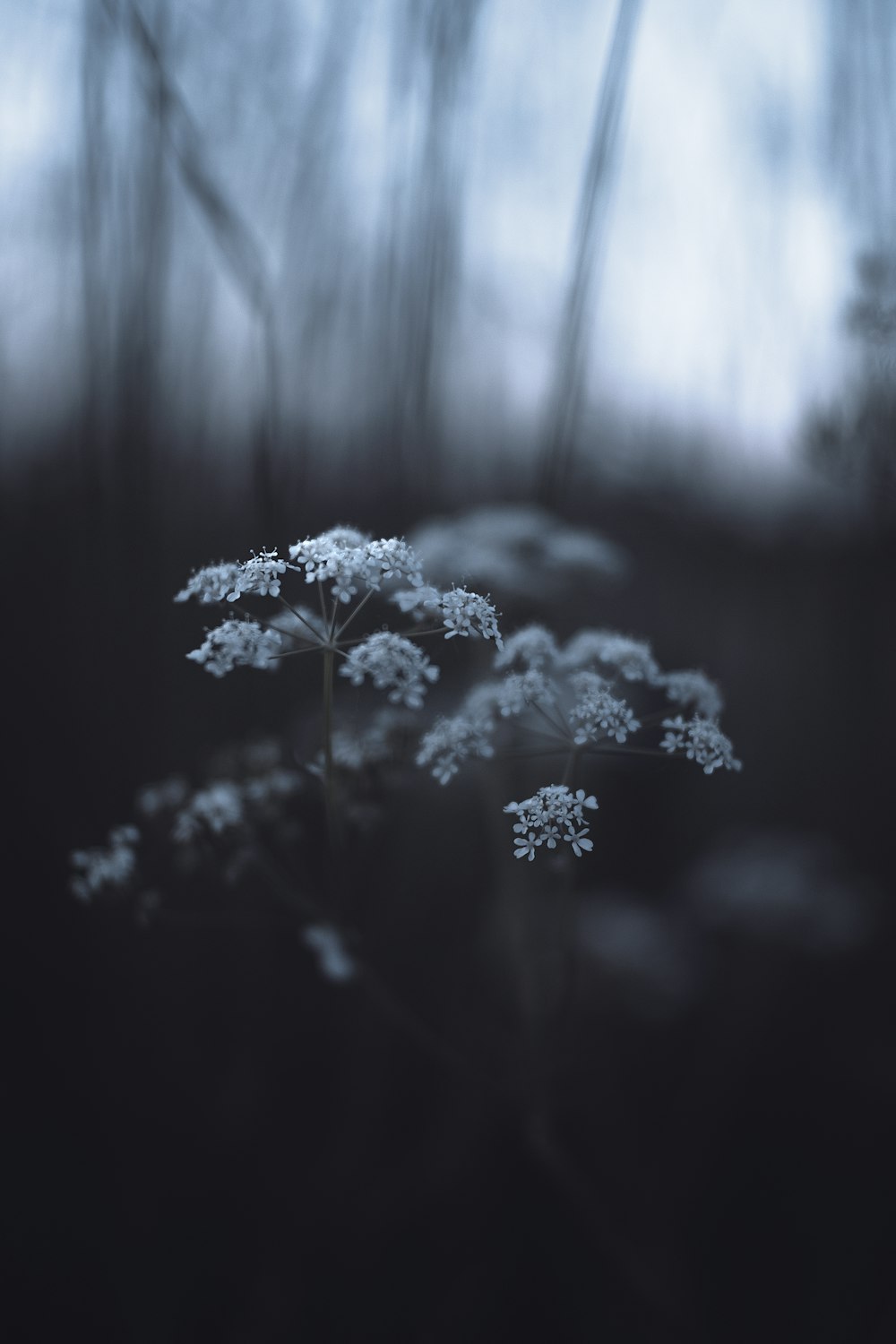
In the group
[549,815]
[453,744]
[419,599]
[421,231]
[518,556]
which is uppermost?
[421,231]

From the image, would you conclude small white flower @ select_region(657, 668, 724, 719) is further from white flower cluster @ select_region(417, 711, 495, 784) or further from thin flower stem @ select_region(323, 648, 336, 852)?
thin flower stem @ select_region(323, 648, 336, 852)

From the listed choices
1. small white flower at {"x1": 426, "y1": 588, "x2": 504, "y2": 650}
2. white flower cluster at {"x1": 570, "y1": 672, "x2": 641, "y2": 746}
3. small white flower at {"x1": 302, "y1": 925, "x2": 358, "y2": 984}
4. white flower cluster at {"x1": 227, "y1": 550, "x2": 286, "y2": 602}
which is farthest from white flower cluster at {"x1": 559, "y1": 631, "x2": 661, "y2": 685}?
small white flower at {"x1": 302, "y1": 925, "x2": 358, "y2": 984}

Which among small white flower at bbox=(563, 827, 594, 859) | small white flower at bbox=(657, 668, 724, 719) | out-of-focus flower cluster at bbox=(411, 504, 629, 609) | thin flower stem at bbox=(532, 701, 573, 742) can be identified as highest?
out-of-focus flower cluster at bbox=(411, 504, 629, 609)

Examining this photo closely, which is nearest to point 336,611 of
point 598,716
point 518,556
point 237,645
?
point 237,645

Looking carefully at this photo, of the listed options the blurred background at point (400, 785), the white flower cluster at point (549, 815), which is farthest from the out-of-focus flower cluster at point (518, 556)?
the white flower cluster at point (549, 815)

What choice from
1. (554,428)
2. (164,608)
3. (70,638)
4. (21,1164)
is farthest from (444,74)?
(21,1164)

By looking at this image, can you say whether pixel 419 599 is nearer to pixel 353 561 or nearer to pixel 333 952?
pixel 353 561
